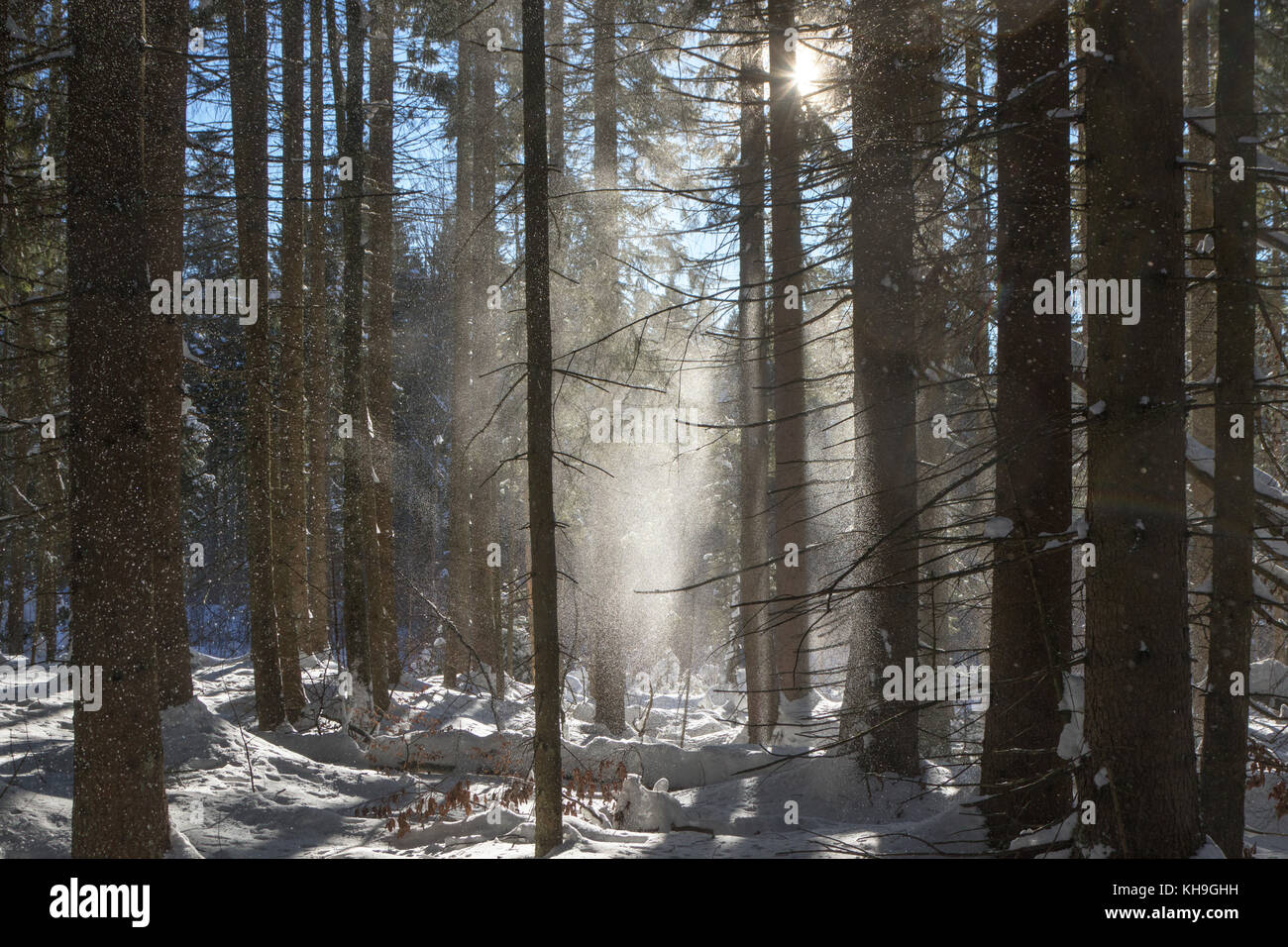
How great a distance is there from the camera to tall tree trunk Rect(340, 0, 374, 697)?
11406 mm

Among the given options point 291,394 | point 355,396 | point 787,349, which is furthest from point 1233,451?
point 291,394

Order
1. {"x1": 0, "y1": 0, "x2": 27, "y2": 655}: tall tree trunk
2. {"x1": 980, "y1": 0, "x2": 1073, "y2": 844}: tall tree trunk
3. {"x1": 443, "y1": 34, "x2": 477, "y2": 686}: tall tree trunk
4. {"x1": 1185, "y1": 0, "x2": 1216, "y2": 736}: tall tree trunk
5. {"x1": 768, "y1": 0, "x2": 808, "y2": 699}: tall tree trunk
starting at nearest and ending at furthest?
{"x1": 980, "y1": 0, "x2": 1073, "y2": 844}: tall tree trunk → {"x1": 0, "y1": 0, "x2": 27, "y2": 655}: tall tree trunk → {"x1": 1185, "y1": 0, "x2": 1216, "y2": 736}: tall tree trunk → {"x1": 768, "y1": 0, "x2": 808, "y2": 699}: tall tree trunk → {"x1": 443, "y1": 34, "x2": 477, "y2": 686}: tall tree trunk

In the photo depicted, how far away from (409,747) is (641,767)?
3.09 metres

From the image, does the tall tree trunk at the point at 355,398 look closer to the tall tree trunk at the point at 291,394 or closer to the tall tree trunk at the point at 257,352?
the tall tree trunk at the point at 291,394

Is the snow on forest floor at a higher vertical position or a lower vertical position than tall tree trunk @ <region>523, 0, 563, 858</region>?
lower

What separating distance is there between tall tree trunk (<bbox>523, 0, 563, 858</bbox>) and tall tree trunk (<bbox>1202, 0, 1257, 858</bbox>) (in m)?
4.65

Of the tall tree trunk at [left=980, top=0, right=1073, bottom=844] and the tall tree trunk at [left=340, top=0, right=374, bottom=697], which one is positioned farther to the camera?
the tall tree trunk at [left=340, top=0, right=374, bottom=697]

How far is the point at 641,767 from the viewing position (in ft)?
30.6

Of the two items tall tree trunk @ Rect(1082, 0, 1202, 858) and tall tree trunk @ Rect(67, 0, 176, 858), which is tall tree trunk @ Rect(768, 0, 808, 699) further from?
tall tree trunk @ Rect(67, 0, 176, 858)

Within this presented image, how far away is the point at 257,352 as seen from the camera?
1037cm

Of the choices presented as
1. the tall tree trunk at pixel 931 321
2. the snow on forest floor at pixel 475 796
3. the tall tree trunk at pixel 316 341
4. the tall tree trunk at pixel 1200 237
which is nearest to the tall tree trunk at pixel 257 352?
the snow on forest floor at pixel 475 796

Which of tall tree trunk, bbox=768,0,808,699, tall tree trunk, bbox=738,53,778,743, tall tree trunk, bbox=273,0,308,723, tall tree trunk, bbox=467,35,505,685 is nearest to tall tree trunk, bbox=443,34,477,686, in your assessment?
tall tree trunk, bbox=467,35,505,685

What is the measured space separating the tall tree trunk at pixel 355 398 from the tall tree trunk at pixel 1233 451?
32.4ft
